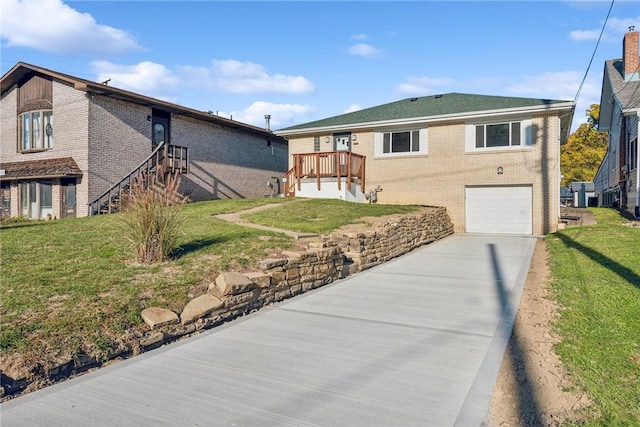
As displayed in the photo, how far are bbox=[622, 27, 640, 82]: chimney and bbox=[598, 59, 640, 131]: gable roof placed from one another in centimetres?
34

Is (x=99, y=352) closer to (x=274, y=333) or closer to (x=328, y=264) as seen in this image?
(x=274, y=333)

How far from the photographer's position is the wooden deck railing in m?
16.8

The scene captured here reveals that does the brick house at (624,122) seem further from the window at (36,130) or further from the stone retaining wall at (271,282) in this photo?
the window at (36,130)

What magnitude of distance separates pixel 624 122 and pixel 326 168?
12384 millimetres

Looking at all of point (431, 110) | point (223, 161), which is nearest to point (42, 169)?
point (223, 161)

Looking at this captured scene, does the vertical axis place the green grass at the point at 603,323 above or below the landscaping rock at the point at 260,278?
below

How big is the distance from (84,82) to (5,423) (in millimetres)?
14695

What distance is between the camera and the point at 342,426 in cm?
279

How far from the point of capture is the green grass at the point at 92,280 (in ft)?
12.5

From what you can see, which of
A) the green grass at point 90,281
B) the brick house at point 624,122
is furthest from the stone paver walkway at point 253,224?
the brick house at point 624,122

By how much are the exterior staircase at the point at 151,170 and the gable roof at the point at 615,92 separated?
16.2 m

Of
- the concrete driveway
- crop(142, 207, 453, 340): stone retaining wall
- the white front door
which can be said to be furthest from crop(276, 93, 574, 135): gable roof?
the concrete driveway

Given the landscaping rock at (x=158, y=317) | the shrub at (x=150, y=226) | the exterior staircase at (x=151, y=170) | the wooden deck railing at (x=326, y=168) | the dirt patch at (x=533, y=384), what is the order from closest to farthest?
the dirt patch at (x=533, y=384) < the landscaping rock at (x=158, y=317) < the shrub at (x=150, y=226) < the exterior staircase at (x=151, y=170) < the wooden deck railing at (x=326, y=168)

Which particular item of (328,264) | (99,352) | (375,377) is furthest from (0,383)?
(328,264)
